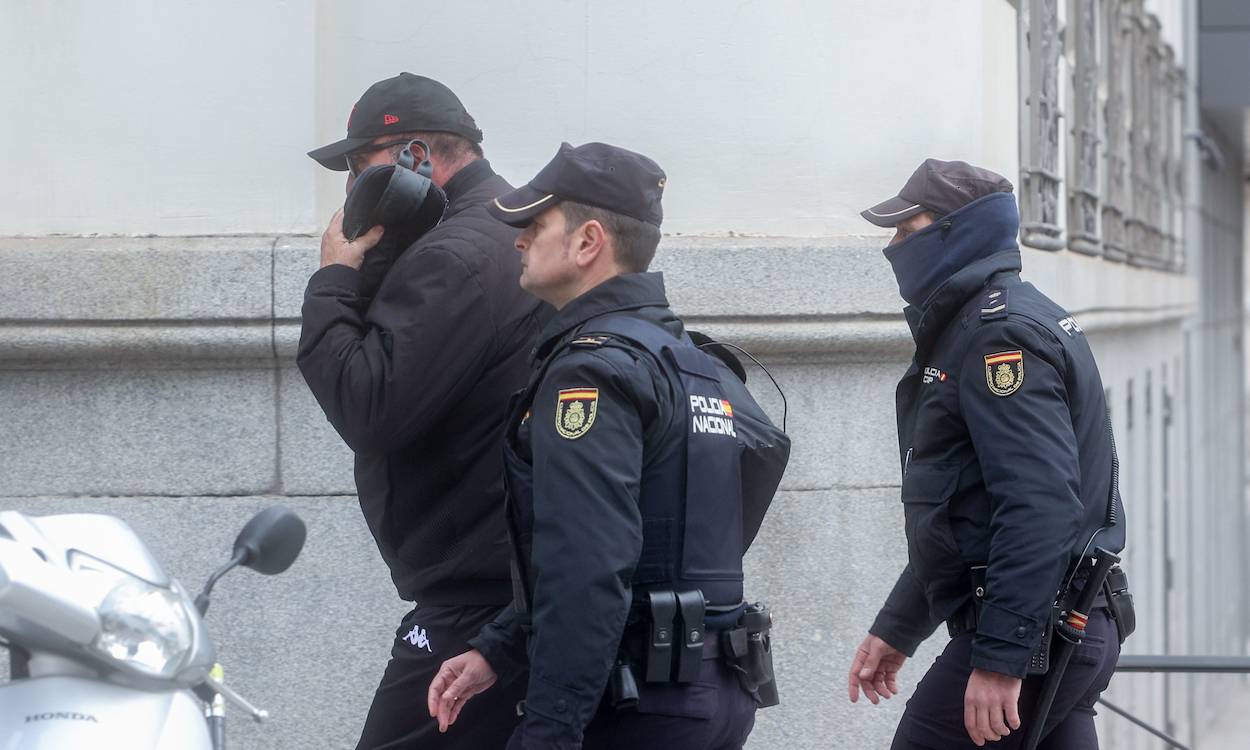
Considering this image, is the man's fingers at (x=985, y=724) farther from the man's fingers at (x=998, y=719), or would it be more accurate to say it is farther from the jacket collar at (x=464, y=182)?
the jacket collar at (x=464, y=182)

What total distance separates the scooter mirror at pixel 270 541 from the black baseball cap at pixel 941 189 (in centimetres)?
180

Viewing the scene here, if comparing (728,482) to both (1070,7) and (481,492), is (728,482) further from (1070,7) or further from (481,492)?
(1070,7)

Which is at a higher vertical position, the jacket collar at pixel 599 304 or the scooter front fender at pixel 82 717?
the jacket collar at pixel 599 304

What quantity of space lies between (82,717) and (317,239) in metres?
2.92

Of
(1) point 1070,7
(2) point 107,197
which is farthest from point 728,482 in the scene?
(1) point 1070,7

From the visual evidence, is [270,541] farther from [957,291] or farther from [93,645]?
[957,291]

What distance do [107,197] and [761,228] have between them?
2.11 metres

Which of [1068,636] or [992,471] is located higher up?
[992,471]

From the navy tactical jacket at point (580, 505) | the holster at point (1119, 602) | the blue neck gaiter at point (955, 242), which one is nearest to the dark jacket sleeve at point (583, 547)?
the navy tactical jacket at point (580, 505)

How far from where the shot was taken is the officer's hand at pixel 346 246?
3592 millimetres

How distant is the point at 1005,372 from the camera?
3.49 m

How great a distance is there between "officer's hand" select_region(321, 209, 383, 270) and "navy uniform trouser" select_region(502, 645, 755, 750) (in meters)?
1.15

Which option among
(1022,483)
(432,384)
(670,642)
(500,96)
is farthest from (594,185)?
(500,96)

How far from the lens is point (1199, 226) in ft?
60.1
